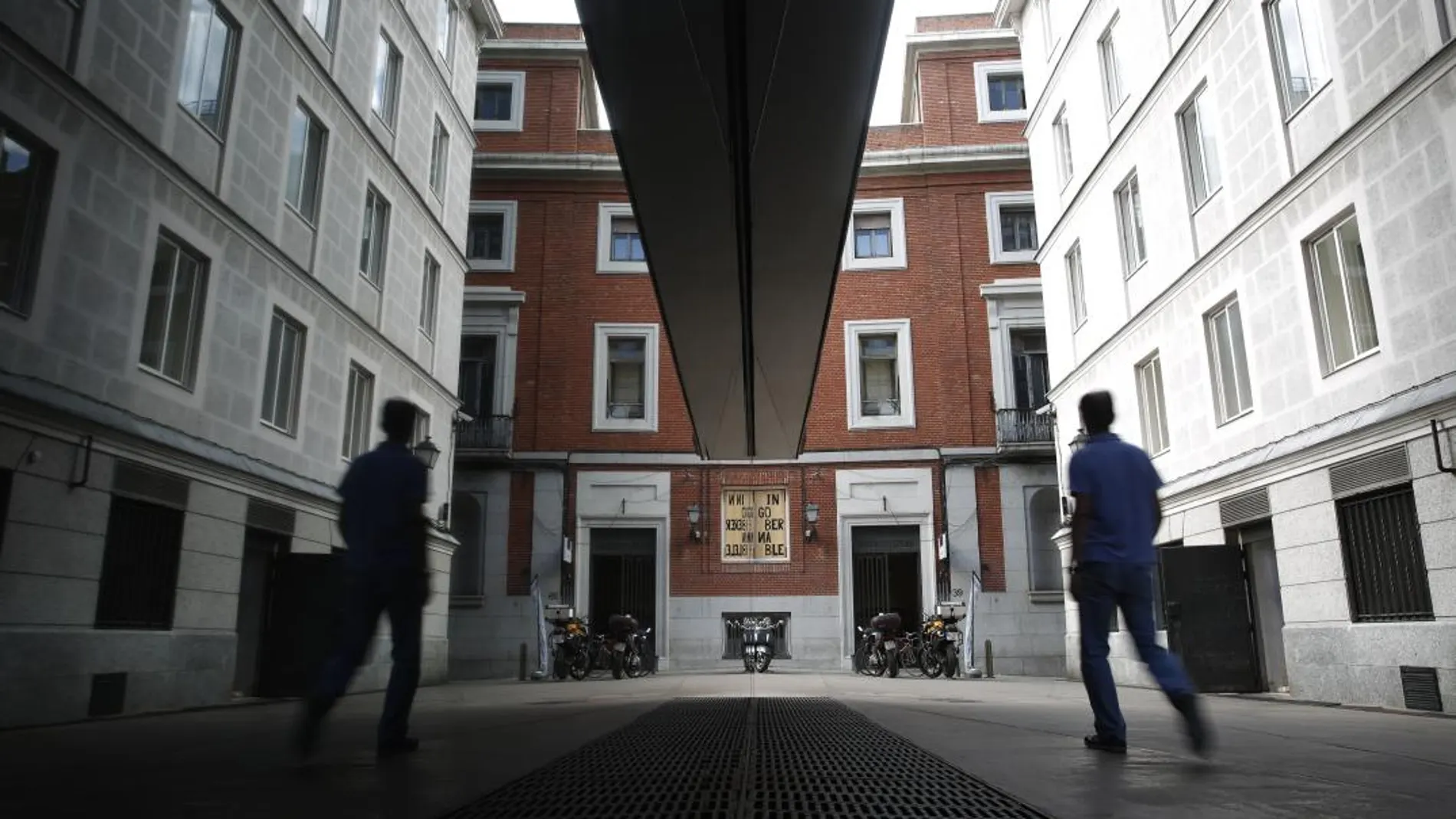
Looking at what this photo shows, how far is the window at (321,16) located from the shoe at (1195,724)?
13548 mm

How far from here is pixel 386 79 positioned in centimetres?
1645

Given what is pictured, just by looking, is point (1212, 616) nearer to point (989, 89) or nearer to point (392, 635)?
point (392, 635)

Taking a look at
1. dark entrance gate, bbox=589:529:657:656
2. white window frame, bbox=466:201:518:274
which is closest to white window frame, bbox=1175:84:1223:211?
dark entrance gate, bbox=589:529:657:656

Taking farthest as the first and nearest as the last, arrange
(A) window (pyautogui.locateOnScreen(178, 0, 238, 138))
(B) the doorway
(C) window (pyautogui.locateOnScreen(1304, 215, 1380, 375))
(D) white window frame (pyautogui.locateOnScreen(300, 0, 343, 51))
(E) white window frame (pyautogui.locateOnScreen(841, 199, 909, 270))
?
(E) white window frame (pyautogui.locateOnScreen(841, 199, 909, 270)) < (B) the doorway < (D) white window frame (pyautogui.locateOnScreen(300, 0, 343, 51)) < (A) window (pyautogui.locateOnScreen(178, 0, 238, 138)) < (C) window (pyautogui.locateOnScreen(1304, 215, 1380, 375))

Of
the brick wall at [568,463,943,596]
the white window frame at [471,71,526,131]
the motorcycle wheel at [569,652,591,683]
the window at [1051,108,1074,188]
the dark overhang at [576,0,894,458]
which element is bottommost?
the motorcycle wheel at [569,652,591,683]

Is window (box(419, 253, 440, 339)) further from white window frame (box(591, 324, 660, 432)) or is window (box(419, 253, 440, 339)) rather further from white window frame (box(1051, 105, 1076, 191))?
white window frame (box(1051, 105, 1076, 191))

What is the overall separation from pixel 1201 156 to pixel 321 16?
1287 cm

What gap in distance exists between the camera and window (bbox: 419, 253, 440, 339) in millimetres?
18484

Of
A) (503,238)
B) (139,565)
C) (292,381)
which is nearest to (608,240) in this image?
(503,238)

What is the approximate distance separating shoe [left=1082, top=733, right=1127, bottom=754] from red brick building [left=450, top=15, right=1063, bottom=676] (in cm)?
1646

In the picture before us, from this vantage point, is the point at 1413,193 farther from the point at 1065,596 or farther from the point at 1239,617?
the point at 1065,596

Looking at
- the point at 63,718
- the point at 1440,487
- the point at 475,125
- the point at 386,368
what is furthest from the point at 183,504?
the point at 475,125

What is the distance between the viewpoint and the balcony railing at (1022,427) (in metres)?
22.6

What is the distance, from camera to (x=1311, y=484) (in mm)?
10719
